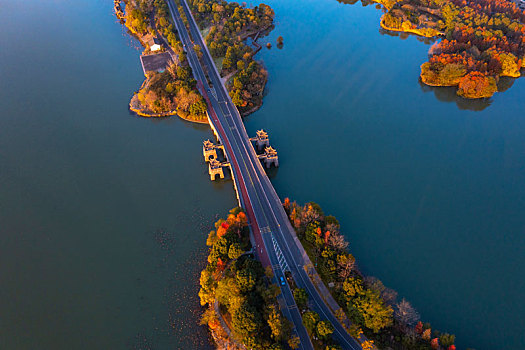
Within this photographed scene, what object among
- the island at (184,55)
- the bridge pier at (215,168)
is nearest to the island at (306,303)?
the bridge pier at (215,168)

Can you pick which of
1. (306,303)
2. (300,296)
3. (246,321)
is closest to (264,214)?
(300,296)

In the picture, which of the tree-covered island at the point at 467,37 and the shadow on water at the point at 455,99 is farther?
the tree-covered island at the point at 467,37

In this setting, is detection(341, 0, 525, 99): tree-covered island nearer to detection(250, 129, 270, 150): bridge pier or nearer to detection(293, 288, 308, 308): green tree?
detection(250, 129, 270, 150): bridge pier

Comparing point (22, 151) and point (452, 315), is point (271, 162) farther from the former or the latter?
point (22, 151)

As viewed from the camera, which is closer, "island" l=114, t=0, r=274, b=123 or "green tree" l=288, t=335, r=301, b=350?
"green tree" l=288, t=335, r=301, b=350

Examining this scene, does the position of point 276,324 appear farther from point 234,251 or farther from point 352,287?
point 234,251

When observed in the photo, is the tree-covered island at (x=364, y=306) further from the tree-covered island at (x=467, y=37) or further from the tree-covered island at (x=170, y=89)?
the tree-covered island at (x=467, y=37)

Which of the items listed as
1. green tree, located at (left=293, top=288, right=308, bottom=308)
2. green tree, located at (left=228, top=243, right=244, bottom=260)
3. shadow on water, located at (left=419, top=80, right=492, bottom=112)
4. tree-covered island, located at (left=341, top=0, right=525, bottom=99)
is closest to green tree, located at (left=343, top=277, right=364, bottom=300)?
green tree, located at (left=293, top=288, right=308, bottom=308)
